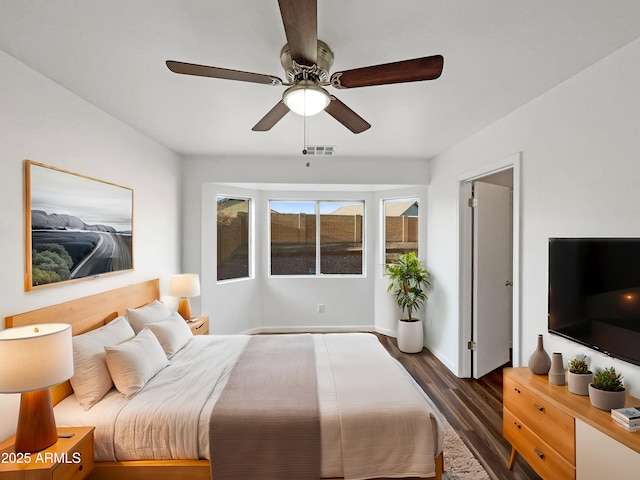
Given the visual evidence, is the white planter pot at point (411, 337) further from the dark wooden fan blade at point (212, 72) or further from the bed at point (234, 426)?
the dark wooden fan blade at point (212, 72)

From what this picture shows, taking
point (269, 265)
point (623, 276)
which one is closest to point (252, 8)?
point (623, 276)

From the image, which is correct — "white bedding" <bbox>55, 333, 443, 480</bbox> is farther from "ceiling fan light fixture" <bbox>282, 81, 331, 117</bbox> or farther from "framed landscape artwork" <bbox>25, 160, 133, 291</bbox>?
"ceiling fan light fixture" <bbox>282, 81, 331, 117</bbox>

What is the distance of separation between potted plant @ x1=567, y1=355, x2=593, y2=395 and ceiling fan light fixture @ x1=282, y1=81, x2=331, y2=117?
6.93ft

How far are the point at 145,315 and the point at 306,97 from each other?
238 cm

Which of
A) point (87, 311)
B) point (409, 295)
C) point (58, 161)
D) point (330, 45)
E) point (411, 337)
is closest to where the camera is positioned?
point (330, 45)

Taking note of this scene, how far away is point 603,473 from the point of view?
1.64 meters

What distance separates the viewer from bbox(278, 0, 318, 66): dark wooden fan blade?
1.18m

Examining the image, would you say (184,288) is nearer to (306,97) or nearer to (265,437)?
(265,437)

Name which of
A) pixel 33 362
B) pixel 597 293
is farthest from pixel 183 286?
pixel 597 293

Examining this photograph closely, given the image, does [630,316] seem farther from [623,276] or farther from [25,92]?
[25,92]

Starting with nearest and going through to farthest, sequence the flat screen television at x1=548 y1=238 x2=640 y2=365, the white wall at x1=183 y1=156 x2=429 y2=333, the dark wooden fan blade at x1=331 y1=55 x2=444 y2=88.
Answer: the dark wooden fan blade at x1=331 y1=55 x2=444 y2=88, the flat screen television at x1=548 y1=238 x2=640 y2=365, the white wall at x1=183 y1=156 x2=429 y2=333

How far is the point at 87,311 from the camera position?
2520 mm

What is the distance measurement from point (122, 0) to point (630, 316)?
2.94 meters

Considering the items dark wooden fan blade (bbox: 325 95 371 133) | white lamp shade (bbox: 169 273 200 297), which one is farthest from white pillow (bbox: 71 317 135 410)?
dark wooden fan blade (bbox: 325 95 371 133)
